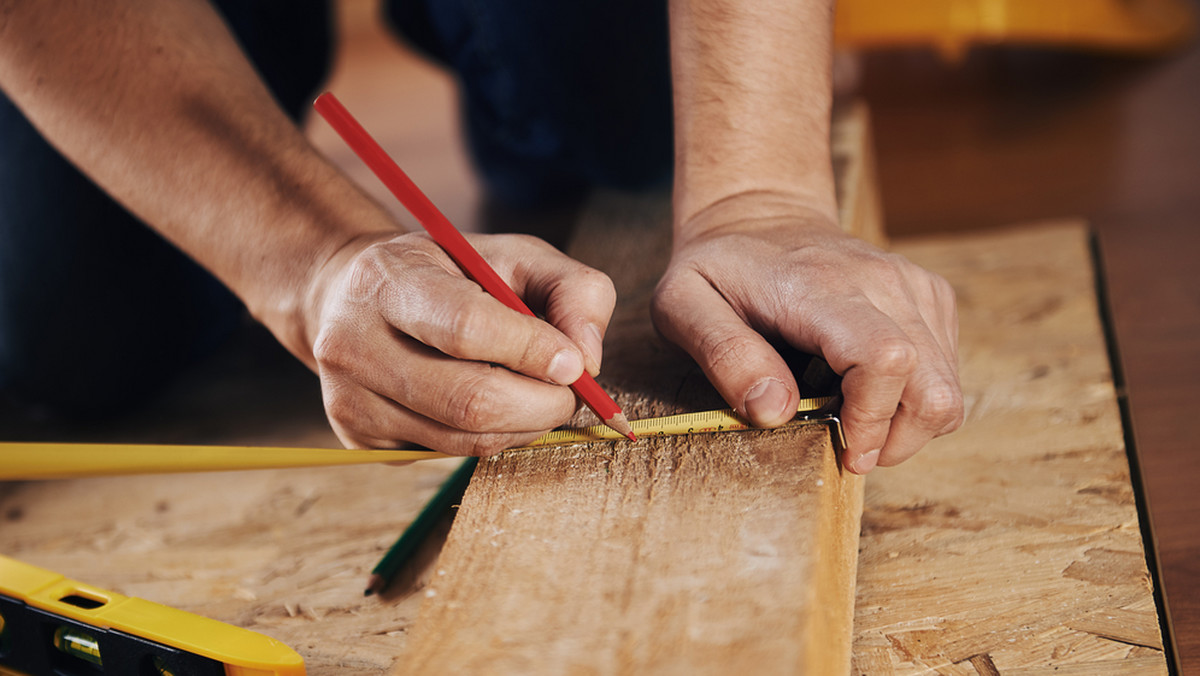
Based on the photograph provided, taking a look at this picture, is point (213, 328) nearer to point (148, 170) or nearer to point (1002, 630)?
point (148, 170)

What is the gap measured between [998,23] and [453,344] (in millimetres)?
2169

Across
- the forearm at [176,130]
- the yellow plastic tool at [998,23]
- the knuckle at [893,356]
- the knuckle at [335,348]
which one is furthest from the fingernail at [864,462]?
the yellow plastic tool at [998,23]

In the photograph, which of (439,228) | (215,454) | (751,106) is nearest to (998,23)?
(751,106)

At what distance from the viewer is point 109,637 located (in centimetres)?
79

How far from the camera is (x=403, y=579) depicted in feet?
3.39

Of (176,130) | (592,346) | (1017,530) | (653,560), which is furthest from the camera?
(176,130)

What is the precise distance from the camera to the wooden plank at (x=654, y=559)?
66 cm

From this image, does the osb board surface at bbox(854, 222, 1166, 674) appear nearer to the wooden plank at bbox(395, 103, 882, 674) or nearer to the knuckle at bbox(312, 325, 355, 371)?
the wooden plank at bbox(395, 103, 882, 674)

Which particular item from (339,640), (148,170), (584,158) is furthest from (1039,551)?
(584,158)

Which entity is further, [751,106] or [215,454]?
[751,106]

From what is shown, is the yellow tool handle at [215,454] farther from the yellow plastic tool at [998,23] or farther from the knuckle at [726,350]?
the yellow plastic tool at [998,23]

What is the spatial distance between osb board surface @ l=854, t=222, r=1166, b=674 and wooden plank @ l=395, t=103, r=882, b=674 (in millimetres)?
93

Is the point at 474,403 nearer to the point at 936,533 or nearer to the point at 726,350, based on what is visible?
the point at 726,350

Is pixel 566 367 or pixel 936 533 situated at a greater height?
pixel 566 367
